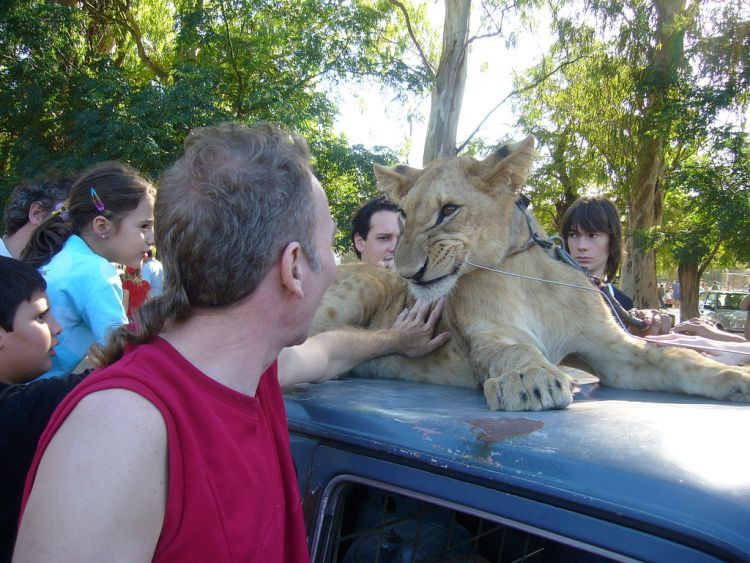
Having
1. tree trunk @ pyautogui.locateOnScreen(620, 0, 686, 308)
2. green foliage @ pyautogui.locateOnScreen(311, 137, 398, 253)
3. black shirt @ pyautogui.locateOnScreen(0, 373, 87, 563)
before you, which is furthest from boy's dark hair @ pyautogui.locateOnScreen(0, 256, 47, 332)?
tree trunk @ pyautogui.locateOnScreen(620, 0, 686, 308)

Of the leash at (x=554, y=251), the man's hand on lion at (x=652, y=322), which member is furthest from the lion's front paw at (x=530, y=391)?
the man's hand on lion at (x=652, y=322)

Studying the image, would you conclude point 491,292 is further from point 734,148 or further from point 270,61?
point 734,148

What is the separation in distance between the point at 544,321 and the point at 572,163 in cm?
1893

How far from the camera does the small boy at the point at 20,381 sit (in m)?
2.08

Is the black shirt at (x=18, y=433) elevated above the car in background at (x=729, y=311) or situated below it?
below

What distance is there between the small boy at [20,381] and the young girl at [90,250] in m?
0.55

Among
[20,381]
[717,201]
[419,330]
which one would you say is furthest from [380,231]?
[717,201]

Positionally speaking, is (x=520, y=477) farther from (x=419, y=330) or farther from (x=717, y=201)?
(x=717, y=201)

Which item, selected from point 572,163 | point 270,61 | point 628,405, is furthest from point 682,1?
point 628,405

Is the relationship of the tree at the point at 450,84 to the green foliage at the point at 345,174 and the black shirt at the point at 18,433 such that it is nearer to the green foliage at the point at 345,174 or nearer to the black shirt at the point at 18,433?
the green foliage at the point at 345,174

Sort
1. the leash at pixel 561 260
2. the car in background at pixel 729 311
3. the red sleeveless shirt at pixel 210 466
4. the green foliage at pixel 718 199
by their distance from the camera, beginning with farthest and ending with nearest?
the car in background at pixel 729 311, the green foliage at pixel 718 199, the leash at pixel 561 260, the red sleeveless shirt at pixel 210 466

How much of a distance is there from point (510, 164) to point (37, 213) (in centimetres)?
327

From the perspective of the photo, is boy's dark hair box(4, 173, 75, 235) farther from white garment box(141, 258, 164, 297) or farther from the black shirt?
the black shirt

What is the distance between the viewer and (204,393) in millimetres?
1263
